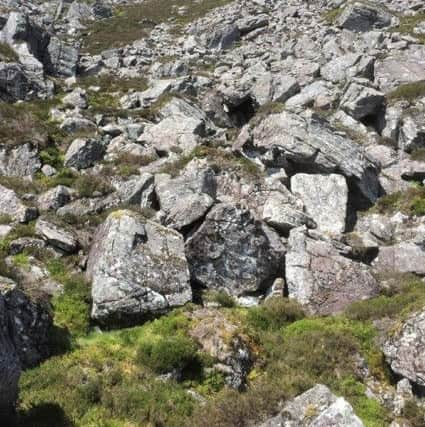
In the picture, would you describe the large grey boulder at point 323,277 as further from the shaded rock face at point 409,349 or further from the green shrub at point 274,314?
the shaded rock face at point 409,349

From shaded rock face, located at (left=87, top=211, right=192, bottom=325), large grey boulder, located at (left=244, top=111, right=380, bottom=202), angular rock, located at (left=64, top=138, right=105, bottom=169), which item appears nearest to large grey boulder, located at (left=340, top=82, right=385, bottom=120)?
large grey boulder, located at (left=244, top=111, right=380, bottom=202)

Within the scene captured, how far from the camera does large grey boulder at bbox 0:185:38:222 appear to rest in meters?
18.2

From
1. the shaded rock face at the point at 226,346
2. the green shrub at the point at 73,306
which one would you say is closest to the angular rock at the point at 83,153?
the green shrub at the point at 73,306

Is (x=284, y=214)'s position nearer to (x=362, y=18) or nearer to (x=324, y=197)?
(x=324, y=197)

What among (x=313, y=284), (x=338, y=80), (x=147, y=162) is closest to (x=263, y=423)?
(x=313, y=284)

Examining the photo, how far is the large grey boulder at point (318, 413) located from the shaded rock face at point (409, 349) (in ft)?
12.1

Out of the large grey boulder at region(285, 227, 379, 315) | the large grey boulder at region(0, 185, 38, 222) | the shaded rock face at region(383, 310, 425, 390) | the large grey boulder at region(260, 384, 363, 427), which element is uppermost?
the large grey boulder at region(260, 384, 363, 427)

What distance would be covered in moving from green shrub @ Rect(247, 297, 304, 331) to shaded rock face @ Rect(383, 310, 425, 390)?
Result: 9.92 feet

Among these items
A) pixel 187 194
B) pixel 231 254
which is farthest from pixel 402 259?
pixel 187 194

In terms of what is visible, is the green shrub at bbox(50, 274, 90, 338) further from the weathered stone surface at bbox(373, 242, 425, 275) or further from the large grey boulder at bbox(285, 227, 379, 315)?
the weathered stone surface at bbox(373, 242, 425, 275)

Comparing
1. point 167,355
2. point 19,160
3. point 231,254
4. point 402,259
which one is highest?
point 19,160

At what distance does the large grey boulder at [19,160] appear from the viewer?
74.1 ft

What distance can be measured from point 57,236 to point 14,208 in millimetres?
3052

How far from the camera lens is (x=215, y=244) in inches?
648
